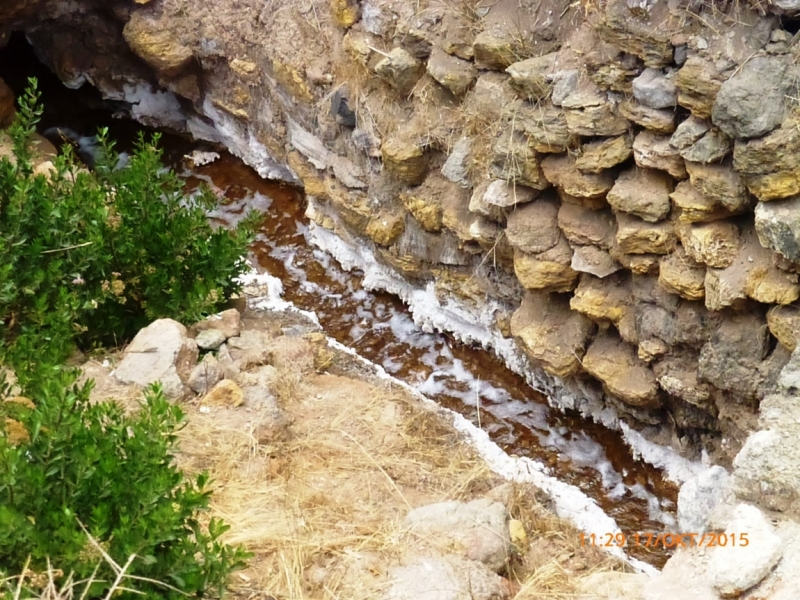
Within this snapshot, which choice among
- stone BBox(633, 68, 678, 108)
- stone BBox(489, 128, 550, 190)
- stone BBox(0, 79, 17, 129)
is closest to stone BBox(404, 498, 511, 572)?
stone BBox(489, 128, 550, 190)

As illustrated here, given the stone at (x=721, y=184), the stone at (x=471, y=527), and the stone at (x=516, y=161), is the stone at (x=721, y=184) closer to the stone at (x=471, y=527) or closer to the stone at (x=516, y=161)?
the stone at (x=516, y=161)

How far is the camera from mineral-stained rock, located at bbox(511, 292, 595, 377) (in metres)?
4.76

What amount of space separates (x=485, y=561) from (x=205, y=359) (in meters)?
1.86

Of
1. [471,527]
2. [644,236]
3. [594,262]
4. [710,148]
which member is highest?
[710,148]

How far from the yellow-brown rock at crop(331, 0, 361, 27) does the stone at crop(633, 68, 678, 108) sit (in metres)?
2.52

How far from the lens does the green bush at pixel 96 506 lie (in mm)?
2338

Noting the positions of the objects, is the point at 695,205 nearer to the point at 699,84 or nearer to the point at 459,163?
the point at 699,84

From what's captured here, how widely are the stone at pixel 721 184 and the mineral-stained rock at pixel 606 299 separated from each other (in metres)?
0.88

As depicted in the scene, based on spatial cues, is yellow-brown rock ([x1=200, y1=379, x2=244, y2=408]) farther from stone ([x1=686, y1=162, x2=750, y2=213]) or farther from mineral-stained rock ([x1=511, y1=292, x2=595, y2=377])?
stone ([x1=686, y1=162, x2=750, y2=213])

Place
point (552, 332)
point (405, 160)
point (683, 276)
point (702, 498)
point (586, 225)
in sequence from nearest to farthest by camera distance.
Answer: point (702, 498)
point (683, 276)
point (586, 225)
point (552, 332)
point (405, 160)

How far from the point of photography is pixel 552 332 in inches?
191

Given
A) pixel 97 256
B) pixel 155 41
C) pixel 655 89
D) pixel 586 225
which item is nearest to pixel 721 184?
pixel 655 89

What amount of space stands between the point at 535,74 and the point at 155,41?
4.20m

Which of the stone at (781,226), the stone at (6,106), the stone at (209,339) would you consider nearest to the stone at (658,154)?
the stone at (781,226)
